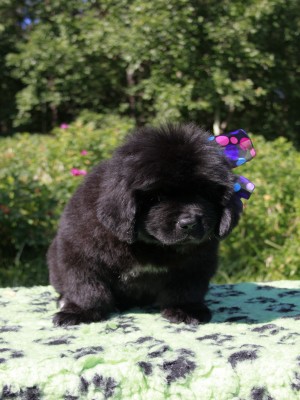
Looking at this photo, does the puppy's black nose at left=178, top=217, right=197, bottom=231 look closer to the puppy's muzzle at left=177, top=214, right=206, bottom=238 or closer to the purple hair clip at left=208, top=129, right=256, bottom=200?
the puppy's muzzle at left=177, top=214, right=206, bottom=238

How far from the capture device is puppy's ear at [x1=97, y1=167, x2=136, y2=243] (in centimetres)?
204

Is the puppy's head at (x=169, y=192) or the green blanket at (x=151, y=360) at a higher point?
the puppy's head at (x=169, y=192)

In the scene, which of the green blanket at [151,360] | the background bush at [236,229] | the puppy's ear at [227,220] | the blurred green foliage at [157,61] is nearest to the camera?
the green blanket at [151,360]

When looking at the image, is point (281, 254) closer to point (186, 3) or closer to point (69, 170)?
point (69, 170)

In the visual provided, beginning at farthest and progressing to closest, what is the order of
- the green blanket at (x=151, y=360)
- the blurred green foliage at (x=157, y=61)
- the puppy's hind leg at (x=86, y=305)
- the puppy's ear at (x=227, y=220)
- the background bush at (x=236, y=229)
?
the blurred green foliage at (x=157, y=61) < the background bush at (x=236, y=229) < the puppy's hind leg at (x=86, y=305) < the puppy's ear at (x=227, y=220) < the green blanket at (x=151, y=360)

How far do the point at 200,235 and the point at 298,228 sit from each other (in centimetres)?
242

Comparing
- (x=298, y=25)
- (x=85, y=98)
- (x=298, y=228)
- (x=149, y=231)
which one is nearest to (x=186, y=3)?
(x=298, y=25)

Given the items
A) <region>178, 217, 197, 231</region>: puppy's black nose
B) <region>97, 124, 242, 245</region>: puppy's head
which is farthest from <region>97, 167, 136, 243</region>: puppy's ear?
<region>178, 217, 197, 231</region>: puppy's black nose

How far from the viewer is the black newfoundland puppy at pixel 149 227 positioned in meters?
2.02

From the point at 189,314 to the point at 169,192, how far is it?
0.63 m

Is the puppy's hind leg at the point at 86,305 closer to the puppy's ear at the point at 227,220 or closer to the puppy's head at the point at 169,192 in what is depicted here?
the puppy's head at the point at 169,192

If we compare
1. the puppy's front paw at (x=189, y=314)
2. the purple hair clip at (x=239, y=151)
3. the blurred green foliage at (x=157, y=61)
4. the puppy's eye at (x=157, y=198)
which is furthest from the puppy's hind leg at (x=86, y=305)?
the blurred green foliage at (x=157, y=61)

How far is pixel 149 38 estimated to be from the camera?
29.1 feet

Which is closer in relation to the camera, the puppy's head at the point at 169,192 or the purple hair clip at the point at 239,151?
the puppy's head at the point at 169,192
